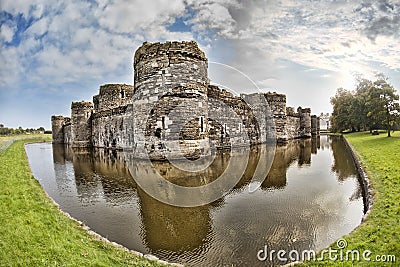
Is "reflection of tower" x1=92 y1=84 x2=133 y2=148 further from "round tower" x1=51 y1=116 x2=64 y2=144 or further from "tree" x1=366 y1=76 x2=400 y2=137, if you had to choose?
"tree" x1=366 y1=76 x2=400 y2=137

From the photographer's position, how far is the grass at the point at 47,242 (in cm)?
387

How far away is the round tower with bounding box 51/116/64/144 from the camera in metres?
39.1

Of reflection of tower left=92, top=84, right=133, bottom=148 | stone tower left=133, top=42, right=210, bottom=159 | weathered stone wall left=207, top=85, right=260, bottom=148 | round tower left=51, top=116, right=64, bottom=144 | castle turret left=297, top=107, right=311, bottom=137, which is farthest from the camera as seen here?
castle turret left=297, top=107, right=311, bottom=137

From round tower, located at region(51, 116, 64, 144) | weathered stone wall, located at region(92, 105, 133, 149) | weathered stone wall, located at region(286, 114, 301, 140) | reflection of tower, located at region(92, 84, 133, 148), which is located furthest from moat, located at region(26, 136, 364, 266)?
round tower, located at region(51, 116, 64, 144)

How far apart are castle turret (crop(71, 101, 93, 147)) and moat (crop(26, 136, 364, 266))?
19154 mm

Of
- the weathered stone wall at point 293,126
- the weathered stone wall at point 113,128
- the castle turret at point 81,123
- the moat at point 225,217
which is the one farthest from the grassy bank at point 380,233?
the castle turret at point 81,123

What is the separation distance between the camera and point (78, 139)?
92.3ft

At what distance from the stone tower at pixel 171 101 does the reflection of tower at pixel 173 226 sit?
6008 millimetres

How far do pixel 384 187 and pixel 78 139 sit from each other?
2787 centimetres

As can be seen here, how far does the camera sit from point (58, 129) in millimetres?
39531

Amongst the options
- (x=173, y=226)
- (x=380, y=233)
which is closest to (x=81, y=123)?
(x=173, y=226)

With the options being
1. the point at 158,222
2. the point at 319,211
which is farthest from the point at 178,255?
the point at 319,211

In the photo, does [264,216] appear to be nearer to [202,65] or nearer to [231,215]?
[231,215]

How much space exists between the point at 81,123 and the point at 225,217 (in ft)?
84.1
